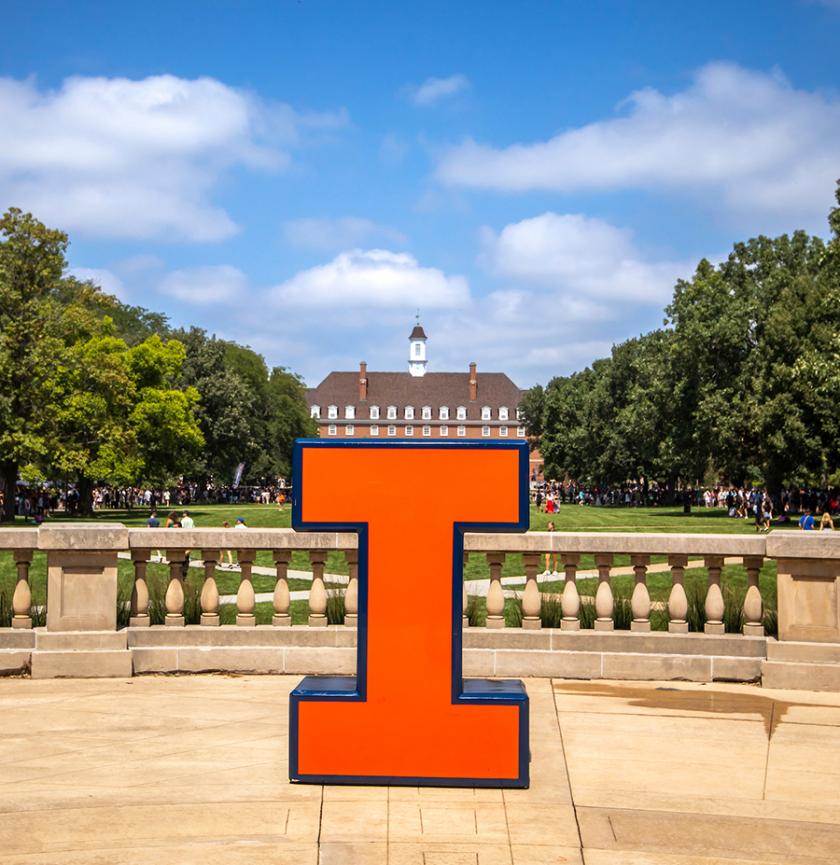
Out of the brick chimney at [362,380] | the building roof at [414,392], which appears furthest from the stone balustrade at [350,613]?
the brick chimney at [362,380]

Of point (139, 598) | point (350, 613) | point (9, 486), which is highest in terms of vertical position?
point (9, 486)

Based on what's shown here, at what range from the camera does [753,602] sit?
9617mm

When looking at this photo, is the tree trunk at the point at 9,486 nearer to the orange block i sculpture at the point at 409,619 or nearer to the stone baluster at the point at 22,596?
the stone baluster at the point at 22,596

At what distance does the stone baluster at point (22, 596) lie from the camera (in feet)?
31.9

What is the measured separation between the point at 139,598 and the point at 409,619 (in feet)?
13.9

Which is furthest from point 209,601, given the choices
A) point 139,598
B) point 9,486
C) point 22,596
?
point 9,486

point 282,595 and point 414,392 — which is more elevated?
point 414,392

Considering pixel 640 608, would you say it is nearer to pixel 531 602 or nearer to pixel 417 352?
pixel 531 602

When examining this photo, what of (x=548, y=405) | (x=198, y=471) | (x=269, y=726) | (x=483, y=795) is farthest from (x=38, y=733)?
(x=548, y=405)

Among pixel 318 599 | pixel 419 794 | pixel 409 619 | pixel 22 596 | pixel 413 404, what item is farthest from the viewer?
pixel 413 404

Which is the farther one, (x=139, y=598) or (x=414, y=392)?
(x=414, y=392)

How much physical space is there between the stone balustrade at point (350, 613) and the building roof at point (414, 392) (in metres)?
167

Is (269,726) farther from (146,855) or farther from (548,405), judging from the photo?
(548,405)

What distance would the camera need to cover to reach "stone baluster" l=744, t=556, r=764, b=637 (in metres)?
9.57
